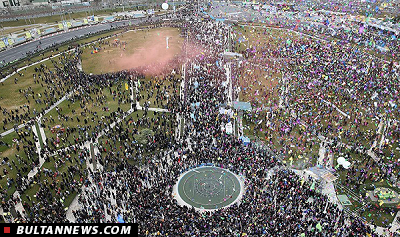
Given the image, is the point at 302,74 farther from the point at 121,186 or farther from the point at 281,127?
the point at 121,186

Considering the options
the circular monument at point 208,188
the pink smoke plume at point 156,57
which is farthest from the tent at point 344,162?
the pink smoke plume at point 156,57

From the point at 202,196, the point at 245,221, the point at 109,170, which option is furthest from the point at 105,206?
the point at 245,221

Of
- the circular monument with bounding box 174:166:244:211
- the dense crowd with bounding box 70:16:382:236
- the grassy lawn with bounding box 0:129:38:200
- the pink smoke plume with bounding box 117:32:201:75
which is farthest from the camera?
the pink smoke plume with bounding box 117:32:201:75

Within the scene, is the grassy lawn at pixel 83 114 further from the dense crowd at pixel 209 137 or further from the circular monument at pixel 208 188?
the circular monument at pixel 208 188

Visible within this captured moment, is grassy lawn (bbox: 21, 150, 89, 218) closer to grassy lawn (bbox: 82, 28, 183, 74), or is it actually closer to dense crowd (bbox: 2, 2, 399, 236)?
dense crowd (bbox: 2, 2, 399, 236)

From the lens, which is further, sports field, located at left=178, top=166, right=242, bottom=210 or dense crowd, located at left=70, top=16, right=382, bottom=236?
sports field, located at left=178, top=166, right=242, bottom=210

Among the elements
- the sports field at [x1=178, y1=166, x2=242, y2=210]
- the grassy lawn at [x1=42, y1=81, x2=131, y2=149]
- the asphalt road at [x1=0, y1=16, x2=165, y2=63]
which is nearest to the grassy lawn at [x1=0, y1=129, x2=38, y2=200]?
the grassy lawn at [x1=42, y1=81, x2=131, y2=149]
